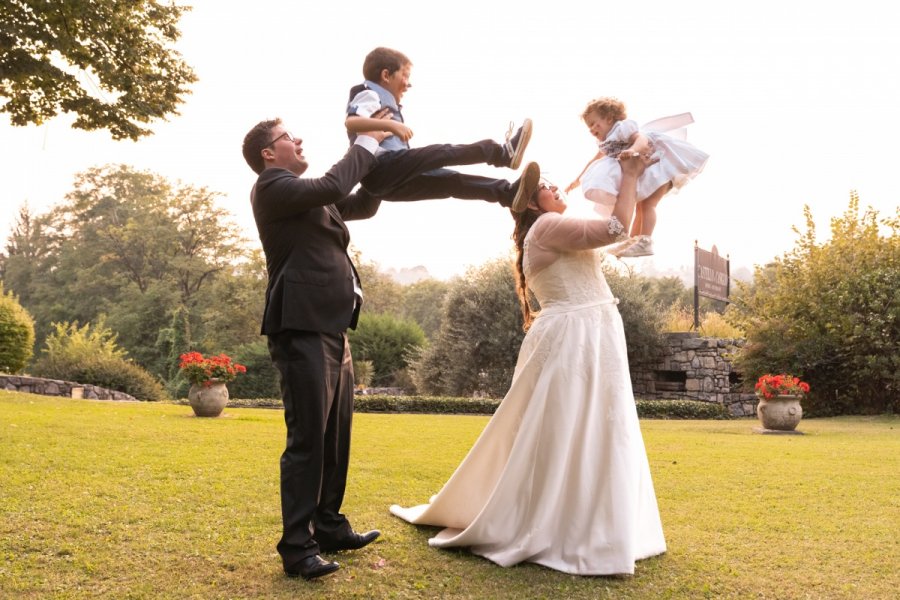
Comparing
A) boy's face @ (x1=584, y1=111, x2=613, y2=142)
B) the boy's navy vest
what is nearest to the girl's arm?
boy's face @ (x1=584, y1=111, x2=613, y2=142)

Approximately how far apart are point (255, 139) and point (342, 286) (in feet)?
2.80

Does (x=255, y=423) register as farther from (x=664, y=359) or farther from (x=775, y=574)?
(x=664, y=359)

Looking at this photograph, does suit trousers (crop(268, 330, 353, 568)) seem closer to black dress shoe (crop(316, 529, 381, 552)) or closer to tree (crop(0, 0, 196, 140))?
black dress shoe (crop(316, 529, 381, 552))

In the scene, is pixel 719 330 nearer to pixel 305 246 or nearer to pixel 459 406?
pixel 459 406

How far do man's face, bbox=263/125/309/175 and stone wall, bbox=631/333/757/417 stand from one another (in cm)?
2027

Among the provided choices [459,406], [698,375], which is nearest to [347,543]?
[459,406]

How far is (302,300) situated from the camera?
11.2 ft

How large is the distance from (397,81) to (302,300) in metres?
1.45

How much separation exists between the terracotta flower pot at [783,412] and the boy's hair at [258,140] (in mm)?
12746

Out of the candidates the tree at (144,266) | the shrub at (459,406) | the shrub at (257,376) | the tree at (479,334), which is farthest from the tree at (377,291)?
the shrub at (459,406)

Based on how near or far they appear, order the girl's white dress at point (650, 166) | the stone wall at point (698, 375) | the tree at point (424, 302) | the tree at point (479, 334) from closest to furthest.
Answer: the girl's white dress at point (650, 166) → the stone wall at point (698, 375) → the tree at point (479, 334) → the tree at point (424, 302)

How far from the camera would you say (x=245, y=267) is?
41.2 meters

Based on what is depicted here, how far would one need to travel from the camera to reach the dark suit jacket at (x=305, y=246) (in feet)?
10.9

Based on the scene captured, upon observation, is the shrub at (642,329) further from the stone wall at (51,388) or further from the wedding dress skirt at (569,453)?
the wedding dress skirt at (569,453)
